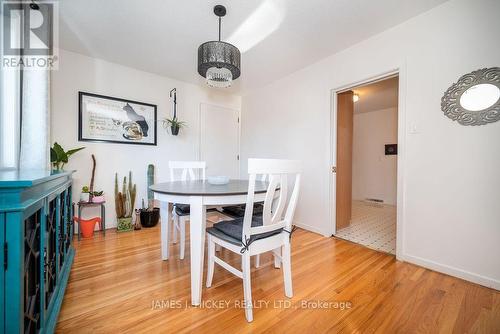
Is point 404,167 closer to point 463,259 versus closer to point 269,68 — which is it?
point 463,259

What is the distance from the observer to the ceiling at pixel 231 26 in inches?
70.9

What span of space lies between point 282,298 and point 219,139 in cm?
304

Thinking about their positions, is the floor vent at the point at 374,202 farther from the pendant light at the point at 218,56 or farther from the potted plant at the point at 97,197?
the potted plant at the point at 97,197

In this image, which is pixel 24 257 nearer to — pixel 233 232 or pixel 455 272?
pixel 233 232

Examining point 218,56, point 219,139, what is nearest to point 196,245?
point 218,56

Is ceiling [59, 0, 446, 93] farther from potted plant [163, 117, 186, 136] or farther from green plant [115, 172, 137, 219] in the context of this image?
green plant [115, 172, 137, 219]

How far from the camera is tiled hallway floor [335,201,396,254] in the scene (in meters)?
2.37

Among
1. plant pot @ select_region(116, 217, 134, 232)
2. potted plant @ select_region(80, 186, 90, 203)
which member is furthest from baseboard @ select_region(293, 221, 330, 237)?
potted plant @ select_region(80, 186, 90, 203)

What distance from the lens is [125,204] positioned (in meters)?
2.94

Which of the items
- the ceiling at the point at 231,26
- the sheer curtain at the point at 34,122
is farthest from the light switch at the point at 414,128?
the sheer curtain at the point at 34,122

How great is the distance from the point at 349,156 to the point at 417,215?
4.35 feet

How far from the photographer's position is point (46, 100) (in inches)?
59.9

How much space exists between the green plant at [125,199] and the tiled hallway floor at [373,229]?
2814 millimetres

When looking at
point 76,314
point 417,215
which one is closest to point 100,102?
point 76,314
